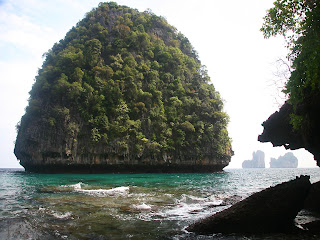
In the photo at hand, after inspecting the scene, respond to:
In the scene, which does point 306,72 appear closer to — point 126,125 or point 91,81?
point 126,125

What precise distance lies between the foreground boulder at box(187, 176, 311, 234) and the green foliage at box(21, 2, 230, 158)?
97.6ft

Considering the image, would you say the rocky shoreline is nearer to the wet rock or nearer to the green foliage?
the green foliage

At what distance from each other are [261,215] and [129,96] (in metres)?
34.6

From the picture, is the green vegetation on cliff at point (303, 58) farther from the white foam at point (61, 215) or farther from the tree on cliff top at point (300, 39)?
the white foam at point (61, 215)

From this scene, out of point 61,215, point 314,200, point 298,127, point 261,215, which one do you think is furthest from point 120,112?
point 261,215

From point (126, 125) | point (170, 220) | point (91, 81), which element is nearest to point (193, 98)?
point (126, 125)

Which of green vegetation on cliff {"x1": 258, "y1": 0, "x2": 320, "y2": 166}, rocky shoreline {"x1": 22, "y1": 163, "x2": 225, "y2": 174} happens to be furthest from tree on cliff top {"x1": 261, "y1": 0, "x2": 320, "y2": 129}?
rocky shoreline {"x1": 22, "y1": 163, "x2": 225, "y2": 174}

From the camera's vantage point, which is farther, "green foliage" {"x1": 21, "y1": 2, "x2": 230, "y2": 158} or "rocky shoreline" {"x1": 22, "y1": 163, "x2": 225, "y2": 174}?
"green foliage" {"x1": 21, "y1": 2, "x2": 230, "y2": 158}

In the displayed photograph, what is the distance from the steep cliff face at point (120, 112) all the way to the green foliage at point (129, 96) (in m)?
0.16

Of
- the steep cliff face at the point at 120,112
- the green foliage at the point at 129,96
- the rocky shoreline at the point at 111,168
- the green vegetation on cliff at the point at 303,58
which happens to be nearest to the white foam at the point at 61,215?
the green vegetation on cliff at the point at 303,58

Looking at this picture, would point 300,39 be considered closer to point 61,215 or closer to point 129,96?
point 61,215

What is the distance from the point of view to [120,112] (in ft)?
118

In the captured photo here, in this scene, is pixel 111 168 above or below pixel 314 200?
below

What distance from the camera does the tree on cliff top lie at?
5.36m
